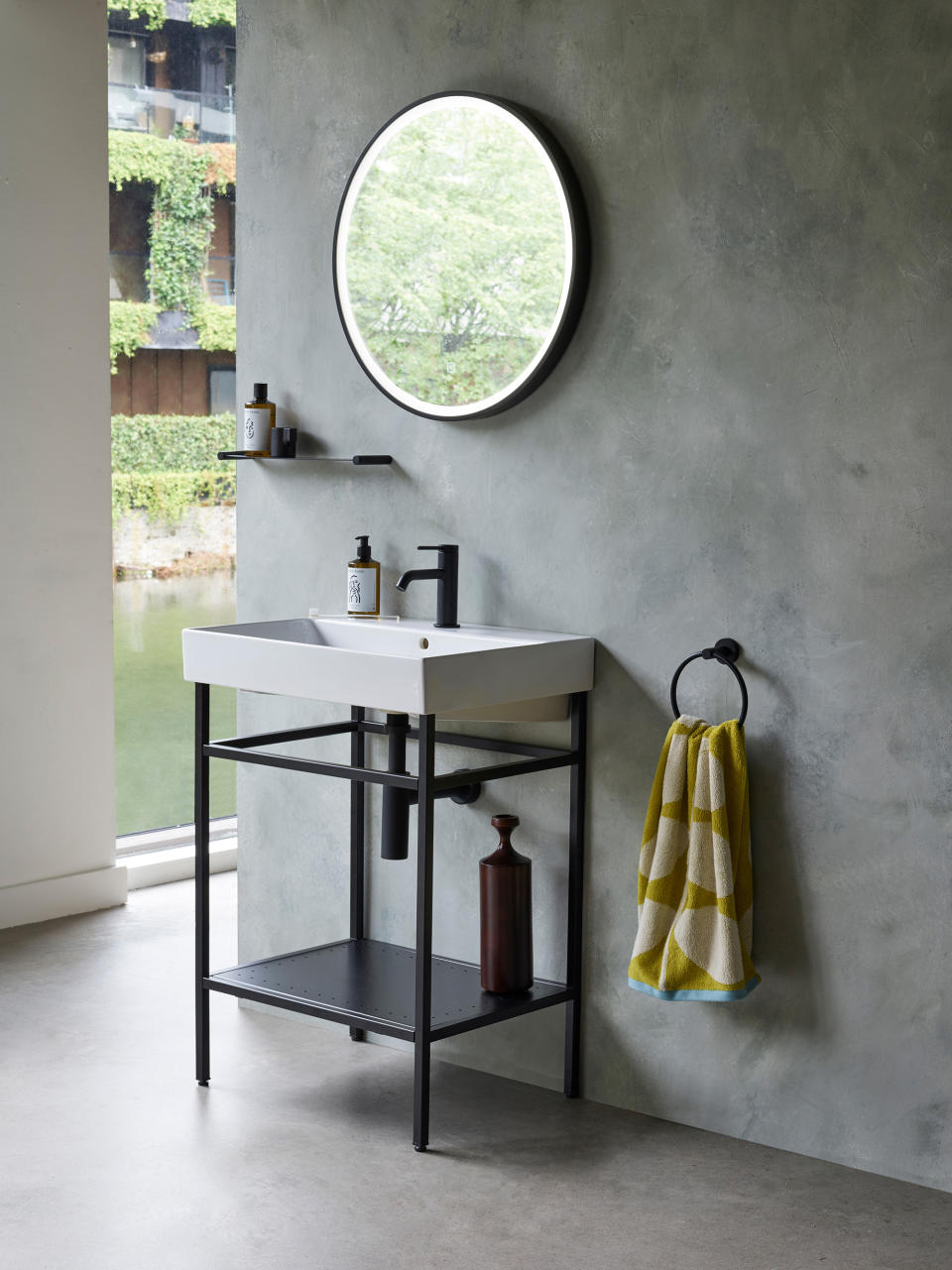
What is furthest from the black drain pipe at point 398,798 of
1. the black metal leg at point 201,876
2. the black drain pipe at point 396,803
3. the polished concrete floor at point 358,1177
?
the polished concrete floor at point 358,1177

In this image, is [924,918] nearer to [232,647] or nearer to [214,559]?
[232,647]

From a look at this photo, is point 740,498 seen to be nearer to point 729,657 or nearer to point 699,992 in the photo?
point 729,657

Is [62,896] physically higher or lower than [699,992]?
lower

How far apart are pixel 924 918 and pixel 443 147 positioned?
1.81m

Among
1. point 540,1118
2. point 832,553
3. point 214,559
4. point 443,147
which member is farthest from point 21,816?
point 832,553

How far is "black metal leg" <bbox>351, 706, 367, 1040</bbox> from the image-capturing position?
10.6 ft

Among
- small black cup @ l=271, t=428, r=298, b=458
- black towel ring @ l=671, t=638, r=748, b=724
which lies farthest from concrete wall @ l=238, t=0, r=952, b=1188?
small black cup @ l=271, t=428, r=298, b=458

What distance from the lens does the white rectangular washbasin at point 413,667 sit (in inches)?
101

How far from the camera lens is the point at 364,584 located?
3141mm

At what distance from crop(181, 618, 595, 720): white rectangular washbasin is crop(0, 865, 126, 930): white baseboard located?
4.90 feet

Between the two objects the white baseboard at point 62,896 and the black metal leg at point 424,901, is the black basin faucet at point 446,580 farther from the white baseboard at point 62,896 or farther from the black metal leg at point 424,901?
the white baseboard at point 62,896

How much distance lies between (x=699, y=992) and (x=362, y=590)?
113 centimetres

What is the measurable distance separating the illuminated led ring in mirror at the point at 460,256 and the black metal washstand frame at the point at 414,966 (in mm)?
723

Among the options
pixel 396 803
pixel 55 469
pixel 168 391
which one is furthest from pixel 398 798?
pixel 168 391
